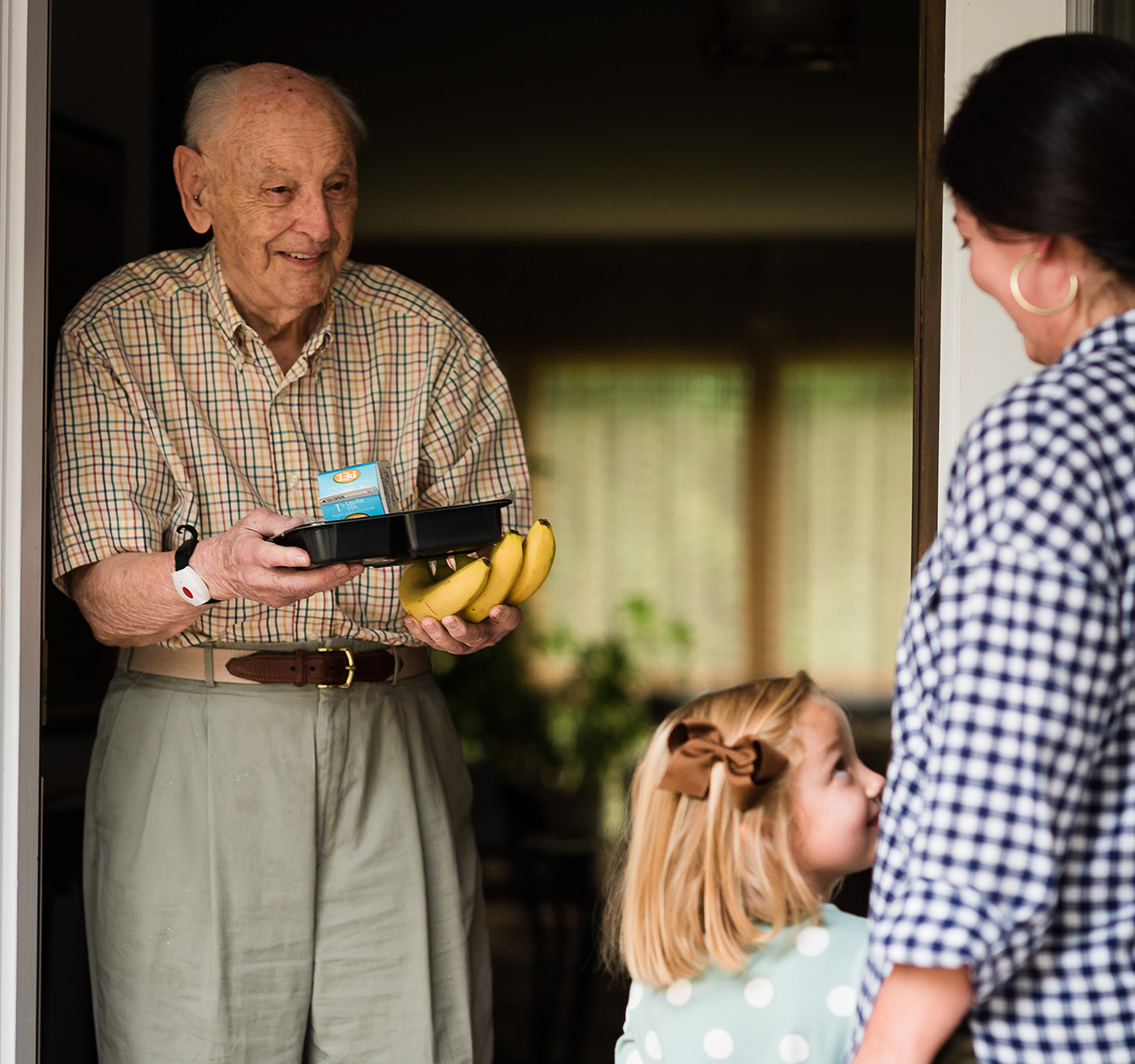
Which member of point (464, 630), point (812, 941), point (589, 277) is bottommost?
point (812, 941)

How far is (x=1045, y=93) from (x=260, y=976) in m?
1.45

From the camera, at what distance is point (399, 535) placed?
146 cm

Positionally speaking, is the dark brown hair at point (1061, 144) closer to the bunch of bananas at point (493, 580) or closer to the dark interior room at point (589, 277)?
the bunch of bananas at point (493, 580)

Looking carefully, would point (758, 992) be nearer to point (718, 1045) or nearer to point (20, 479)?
point (718, 1045)

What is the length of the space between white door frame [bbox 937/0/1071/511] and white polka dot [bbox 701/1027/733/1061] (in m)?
0.69

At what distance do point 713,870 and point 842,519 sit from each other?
6.04 meters

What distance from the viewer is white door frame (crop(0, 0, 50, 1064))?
5.02ft

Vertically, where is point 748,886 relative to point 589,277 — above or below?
below

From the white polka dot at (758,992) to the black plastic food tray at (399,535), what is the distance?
1.90 ft

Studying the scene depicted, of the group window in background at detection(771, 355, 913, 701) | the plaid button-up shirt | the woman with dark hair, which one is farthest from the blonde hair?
window in background at detection(771, 355, 913, 701)

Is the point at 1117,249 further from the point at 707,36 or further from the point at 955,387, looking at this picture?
the point at 707,36

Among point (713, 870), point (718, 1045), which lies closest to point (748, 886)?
point (713, 870)

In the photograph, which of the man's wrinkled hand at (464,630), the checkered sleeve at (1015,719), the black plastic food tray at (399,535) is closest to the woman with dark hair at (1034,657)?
the checkered sleeve at (1015,719)

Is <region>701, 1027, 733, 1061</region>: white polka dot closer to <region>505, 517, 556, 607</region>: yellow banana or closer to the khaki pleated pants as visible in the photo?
<region>505, 517, 556, 607</region>: yellow banana
